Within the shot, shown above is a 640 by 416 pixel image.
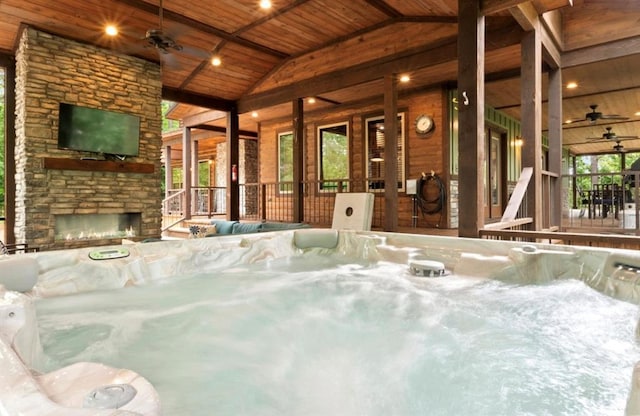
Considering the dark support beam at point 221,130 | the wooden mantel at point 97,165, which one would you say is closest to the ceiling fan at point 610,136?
the dark support beam at point 221,130

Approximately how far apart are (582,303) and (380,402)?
5.50 ft

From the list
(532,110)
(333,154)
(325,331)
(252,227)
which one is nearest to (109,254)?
(325,331)

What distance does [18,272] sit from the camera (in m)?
2.21

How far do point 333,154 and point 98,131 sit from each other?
4815mm

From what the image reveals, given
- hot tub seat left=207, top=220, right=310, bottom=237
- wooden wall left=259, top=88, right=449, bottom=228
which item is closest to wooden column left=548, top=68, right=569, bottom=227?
wooden wall left=259, top=88, right=449, bottom=228

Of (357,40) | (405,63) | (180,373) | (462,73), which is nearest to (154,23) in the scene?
(357,40)

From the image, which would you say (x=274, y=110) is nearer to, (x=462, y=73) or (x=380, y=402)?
(x=462, y=73)

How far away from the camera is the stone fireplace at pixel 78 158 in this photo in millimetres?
5465

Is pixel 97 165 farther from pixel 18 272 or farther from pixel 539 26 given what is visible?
pixel 539 26

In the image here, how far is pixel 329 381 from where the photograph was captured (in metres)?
1.51

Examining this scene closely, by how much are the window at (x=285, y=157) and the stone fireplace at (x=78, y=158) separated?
3510 mm

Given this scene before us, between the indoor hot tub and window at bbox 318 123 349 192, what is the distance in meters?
5.24

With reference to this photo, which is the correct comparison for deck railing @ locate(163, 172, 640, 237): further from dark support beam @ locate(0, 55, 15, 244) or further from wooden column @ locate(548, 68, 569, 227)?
dark support beam @ locate(0, 55, 15, 244)

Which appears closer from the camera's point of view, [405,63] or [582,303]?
[582,303]
